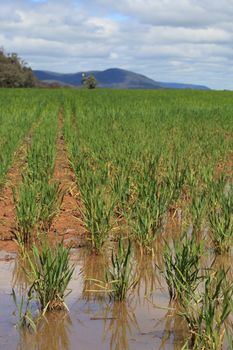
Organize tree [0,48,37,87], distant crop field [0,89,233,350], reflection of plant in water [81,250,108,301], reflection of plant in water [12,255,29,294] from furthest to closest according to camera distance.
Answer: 1. tree [0,48,37,87]
2. reflection of plant in water [12,255,29,294]
3. reflection of plant in water [81,250,108,301]
4. distant crop field [0,89,233,350]

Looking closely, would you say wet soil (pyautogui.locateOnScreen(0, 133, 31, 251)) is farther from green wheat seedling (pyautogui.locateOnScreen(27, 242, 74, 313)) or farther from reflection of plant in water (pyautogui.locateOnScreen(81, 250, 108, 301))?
green wheat seedling (pyautogui.locateOnScreen(27, 242, 74, 313))

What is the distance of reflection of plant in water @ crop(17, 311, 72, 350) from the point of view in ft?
11.0

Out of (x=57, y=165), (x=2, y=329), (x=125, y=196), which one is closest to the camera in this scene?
(x=2, y=329)

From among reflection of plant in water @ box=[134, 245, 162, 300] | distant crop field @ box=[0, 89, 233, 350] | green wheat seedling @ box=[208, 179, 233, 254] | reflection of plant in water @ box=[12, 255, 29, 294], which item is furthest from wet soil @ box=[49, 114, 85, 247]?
green wheat seedling @ box=[208, 179, 233, 254]

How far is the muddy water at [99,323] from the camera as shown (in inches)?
132

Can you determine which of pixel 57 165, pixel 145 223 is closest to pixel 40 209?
pixel 145 223

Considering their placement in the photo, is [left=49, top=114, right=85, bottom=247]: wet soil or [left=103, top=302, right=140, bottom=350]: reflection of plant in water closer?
[left=103, top=302, right=140, bottom=350]: reflection of plant in water

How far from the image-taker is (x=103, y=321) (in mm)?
3689

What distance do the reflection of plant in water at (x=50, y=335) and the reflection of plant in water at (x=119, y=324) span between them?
24 cm

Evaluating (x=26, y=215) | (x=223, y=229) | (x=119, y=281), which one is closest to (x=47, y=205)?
(x=26, y=215)

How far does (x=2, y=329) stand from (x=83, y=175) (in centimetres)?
399

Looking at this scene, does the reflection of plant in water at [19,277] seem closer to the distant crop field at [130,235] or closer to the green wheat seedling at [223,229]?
the distant crop field at [130,235]

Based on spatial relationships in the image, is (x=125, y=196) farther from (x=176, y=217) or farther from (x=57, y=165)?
(x=57, y=165)

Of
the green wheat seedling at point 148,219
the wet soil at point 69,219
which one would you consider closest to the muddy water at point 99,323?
the wet soil at point 69,219
